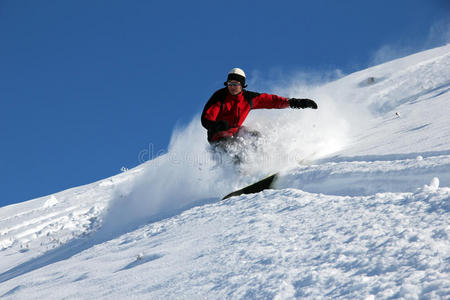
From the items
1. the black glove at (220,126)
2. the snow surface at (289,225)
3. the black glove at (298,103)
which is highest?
the black glove at (298,103)

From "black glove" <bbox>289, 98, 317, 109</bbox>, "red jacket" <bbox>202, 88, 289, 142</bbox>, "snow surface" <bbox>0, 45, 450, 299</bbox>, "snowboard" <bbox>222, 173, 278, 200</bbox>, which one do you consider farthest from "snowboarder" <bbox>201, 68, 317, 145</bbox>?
"snowboard" <bbox>222, 173, 278, 200</bbox>

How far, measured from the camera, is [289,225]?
2553 millimetres

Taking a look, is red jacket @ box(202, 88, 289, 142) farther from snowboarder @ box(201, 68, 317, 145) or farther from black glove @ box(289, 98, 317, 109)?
black glove @ box(289, 98, 317, 109)

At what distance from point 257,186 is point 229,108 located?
4.95 ft

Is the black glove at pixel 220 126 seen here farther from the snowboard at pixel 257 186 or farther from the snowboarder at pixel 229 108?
the snowboard at pixel 257 186

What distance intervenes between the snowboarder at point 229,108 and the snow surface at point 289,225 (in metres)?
0.37

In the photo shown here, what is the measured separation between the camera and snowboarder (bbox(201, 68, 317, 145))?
5.43m

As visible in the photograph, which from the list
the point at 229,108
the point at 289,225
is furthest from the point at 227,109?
the point at 289,225

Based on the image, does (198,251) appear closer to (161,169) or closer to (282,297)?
(282,297)

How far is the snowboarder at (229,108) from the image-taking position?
17.8 ft

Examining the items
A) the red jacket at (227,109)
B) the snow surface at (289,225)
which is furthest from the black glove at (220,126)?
the snow surface at (289,225)

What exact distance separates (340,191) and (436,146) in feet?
3.37

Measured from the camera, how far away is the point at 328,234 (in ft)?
7.18

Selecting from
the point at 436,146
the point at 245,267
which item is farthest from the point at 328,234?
the point at 436,146
